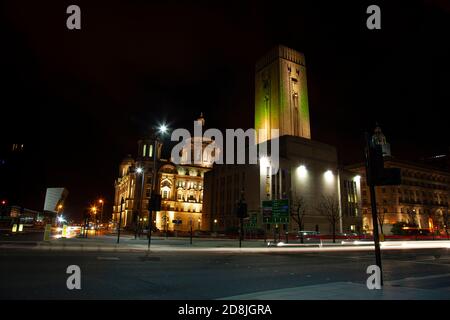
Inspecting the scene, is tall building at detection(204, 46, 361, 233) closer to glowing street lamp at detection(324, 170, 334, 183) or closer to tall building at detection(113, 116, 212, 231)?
glowing street lamp at detection(324, 170, 334, 183)

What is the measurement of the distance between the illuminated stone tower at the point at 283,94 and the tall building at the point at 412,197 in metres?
23.5

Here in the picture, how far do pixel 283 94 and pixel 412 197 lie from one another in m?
53.1

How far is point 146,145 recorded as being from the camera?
120m

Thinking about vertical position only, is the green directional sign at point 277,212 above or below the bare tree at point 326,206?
below

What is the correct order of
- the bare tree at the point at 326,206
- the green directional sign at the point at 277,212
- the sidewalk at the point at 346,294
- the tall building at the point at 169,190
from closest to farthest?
the sidewalk at the point at 346,294, the green directional sign at the point at 277,212, the bare tree at the point at 326,206, the tall building at the point at 169,190

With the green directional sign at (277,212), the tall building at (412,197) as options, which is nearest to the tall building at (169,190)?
the tall building at (412,197)

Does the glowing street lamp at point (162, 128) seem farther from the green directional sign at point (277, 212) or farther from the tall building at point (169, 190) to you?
the tall building at point (169, 190)

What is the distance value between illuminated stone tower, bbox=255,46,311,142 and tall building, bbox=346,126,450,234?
23.5m

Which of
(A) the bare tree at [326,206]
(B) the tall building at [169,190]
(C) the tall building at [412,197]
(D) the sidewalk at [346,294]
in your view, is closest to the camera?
(D) the sidewalk at [346,294]

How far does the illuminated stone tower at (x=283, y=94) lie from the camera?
8475cm

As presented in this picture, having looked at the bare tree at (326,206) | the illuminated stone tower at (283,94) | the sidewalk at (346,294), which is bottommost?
the sidewalk at (346,294)

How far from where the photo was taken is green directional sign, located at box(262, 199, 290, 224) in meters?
34.4
